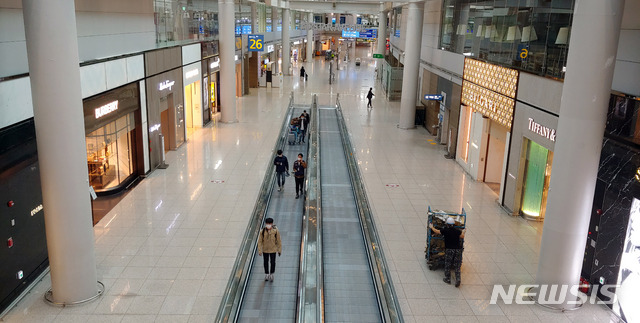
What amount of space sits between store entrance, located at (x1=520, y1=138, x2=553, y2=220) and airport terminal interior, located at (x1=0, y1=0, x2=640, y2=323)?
4cm

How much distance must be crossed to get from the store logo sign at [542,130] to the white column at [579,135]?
2.82 m

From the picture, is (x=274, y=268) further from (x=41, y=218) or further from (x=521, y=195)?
(x=521, y=195)

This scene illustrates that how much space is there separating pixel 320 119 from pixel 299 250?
15.4m

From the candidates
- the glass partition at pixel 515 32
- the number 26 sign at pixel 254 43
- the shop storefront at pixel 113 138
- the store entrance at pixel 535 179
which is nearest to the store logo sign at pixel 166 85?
the shop storefront at pixel 113 138

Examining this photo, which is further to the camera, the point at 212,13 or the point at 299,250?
the point at 212,13

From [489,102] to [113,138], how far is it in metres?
10.1

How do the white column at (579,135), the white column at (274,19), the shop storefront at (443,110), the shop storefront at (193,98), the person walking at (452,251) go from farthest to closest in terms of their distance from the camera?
the white column at (274,19) < the shop storefront at (193,98) < the shop storefront at (443,110) < the person walking at (452,251) < the white column at (579,135)

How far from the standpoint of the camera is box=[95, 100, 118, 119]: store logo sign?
1182 centimetres

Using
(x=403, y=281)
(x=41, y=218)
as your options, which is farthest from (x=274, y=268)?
(x=41, y=218)

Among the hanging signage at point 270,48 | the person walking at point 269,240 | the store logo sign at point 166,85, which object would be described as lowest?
the person walking at point 269,240

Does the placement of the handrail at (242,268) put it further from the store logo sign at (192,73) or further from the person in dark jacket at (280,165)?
the store logo sign at (192,73)

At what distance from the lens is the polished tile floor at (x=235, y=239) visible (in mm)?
7996

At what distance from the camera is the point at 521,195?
12641 millimetres

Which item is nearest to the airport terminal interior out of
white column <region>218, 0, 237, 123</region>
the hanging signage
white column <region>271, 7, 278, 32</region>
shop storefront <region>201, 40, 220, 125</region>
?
shop storefront <region>201, 40, 220, 125</region>
